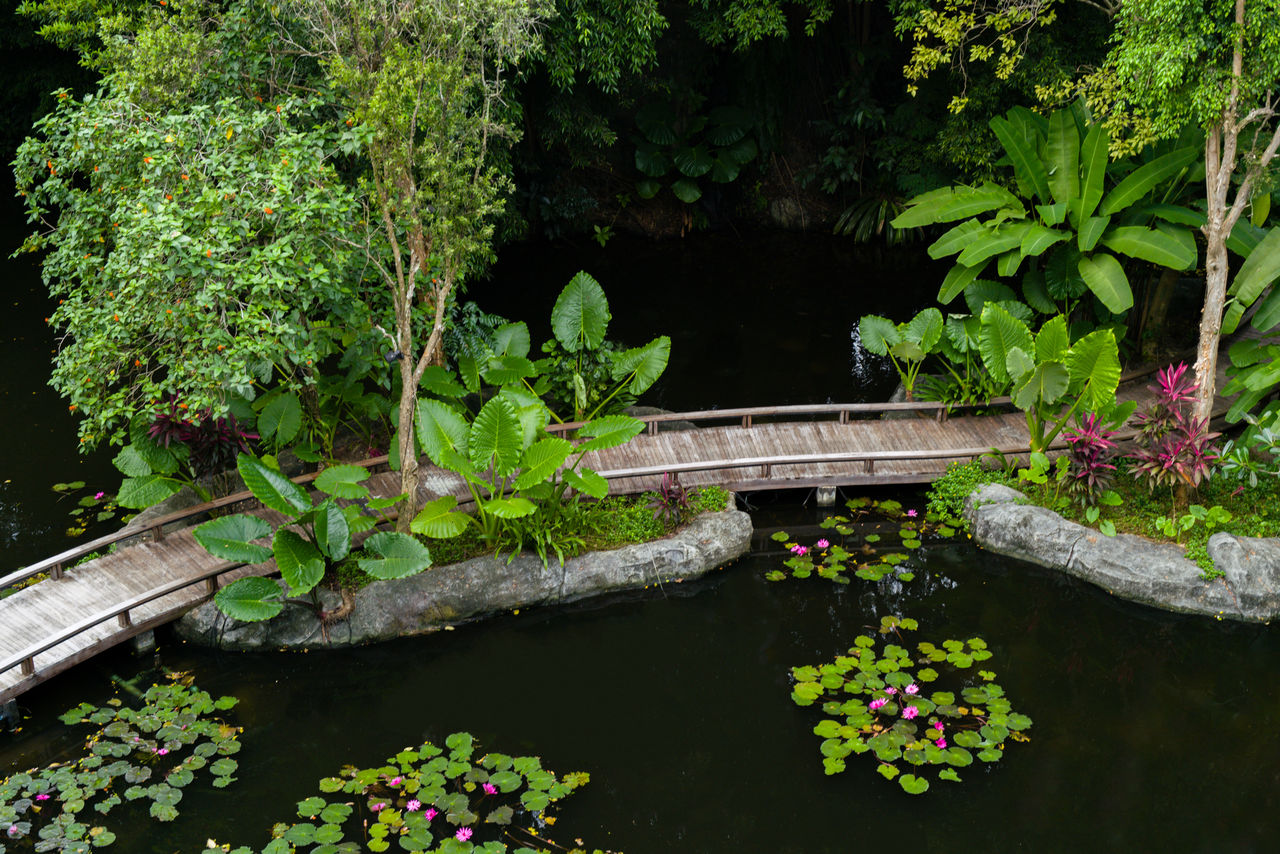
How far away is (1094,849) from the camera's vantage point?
7016mm

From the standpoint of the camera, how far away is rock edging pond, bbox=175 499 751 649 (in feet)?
28.8

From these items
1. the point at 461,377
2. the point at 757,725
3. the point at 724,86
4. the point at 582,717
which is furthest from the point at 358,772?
the point at 724,86

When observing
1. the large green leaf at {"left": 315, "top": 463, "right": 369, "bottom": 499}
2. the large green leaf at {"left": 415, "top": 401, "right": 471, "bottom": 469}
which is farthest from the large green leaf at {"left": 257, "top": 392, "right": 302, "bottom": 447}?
the large green leaf at {"left": 415, "top": 401, "right": 471, "bottom": 469}

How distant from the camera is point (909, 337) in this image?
38.1ft

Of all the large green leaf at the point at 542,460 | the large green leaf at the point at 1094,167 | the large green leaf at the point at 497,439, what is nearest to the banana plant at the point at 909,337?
the large green leaf at the point at 1094,167

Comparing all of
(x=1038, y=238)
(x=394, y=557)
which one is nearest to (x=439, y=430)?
(x=394, y=557)

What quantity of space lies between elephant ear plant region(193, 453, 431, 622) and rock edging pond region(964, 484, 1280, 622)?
5072mm

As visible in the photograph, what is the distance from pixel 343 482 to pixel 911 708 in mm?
4684

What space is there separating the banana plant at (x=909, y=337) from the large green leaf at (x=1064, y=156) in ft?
5.98

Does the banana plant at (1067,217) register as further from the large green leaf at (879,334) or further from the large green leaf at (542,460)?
the large green leaf at (542,460)

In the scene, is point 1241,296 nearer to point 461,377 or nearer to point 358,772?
point 461,377

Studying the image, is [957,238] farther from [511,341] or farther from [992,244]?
[511,341]

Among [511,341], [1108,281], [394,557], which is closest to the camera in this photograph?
[394,557]

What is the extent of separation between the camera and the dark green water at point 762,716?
720 cm
